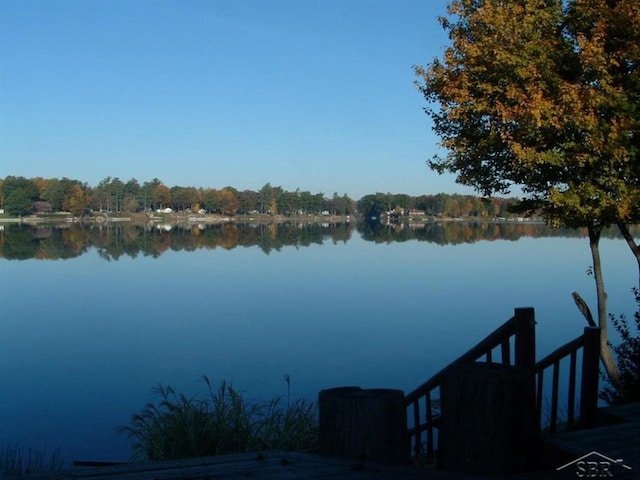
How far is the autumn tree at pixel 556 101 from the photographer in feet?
29.2

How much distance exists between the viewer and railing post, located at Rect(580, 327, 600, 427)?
560 cm

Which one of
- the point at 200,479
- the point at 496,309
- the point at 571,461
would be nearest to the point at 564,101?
the point at 571,461

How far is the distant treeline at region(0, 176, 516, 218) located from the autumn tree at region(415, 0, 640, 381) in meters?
124

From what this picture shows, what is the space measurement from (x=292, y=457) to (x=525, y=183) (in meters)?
8.25

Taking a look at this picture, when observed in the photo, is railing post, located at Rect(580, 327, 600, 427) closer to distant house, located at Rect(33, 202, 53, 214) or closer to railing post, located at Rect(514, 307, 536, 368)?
railing post, located at Rect(514, 307, 536, 368)

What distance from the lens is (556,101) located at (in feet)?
30.8

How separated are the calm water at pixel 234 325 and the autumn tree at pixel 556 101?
5773 mm

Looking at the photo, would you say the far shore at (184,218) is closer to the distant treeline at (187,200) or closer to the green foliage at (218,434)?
the distant treeline at (187,200)

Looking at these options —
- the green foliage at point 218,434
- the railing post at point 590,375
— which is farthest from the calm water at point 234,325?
the railing post at point 590,375

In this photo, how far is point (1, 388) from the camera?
1376 cm

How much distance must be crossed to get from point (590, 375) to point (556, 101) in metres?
4.96

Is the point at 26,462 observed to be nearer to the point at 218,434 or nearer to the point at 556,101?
the point at 218,434

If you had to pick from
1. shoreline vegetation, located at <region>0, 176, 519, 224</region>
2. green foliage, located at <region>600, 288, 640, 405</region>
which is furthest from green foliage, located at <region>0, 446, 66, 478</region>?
shoreline vegetation, located at <region>0, 176, 519, 224</region>

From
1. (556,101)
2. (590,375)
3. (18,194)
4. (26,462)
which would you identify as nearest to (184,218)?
(18,194)
